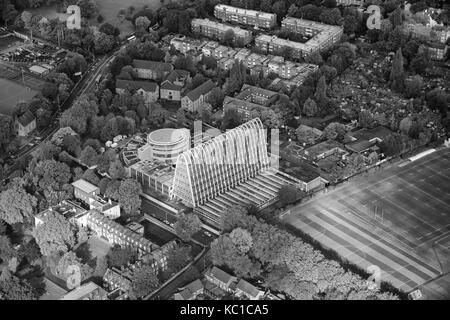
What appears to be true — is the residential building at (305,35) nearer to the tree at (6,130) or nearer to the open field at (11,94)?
the open field at (11,94)

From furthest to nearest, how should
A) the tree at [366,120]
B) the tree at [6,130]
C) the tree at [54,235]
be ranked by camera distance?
1. the tree at [366,120]
2. the tree at [6,130]
3. the tree at [54,235]

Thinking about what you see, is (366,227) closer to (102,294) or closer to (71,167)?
(102,294)

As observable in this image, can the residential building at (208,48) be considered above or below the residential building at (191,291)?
above

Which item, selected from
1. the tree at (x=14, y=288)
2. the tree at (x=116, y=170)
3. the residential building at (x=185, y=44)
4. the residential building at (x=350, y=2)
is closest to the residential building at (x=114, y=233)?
the tree at (x=116, y=170)

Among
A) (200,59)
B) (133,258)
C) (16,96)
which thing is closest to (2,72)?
(16,96)

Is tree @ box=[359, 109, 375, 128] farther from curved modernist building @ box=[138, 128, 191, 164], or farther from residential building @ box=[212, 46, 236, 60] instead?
residential building @ box=[212, 46, 236, 60]

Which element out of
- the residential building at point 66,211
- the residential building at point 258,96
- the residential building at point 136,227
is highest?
the residential building at point 258,96

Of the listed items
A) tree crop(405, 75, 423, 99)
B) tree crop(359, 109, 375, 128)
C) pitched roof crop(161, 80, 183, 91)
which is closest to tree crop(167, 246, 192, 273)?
tree crop(359, 109, 375, 128)
